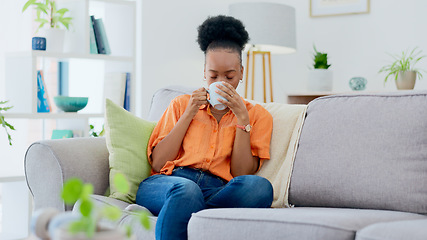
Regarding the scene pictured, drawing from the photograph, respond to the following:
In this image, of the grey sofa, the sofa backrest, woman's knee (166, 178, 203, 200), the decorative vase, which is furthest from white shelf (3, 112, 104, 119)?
the decorative vase

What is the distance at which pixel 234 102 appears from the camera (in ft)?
A: 6.02

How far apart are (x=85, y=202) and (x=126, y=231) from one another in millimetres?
70

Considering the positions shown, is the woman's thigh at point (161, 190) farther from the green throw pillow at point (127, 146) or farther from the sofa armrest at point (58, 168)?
the sofa armrest at point (58, 168)

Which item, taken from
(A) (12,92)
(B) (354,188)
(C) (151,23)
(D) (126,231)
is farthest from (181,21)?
(D) (126,231)

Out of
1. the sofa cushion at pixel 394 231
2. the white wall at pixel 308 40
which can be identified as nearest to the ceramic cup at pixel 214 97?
the sofa cushion at pixel 394 231

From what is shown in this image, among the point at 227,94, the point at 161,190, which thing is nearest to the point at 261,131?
the point at 227,94

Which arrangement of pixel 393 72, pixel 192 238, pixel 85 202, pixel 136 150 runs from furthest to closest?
pixel 393 72 → pixel 136 150 → pixel 192 238 → pixel 85 202

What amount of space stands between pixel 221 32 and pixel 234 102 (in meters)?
0.32

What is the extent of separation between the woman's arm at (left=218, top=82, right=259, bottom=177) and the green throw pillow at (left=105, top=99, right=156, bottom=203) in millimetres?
324

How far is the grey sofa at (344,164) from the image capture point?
164 centimetres

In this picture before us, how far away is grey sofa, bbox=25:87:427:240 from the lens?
1.64 metres

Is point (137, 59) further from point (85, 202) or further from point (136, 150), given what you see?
point (85, 202)

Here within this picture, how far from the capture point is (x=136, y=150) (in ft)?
6.19

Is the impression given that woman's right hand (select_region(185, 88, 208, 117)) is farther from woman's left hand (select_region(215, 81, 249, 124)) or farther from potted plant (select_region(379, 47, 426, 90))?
potted plant (select_region(379, 47, 426, 90))
